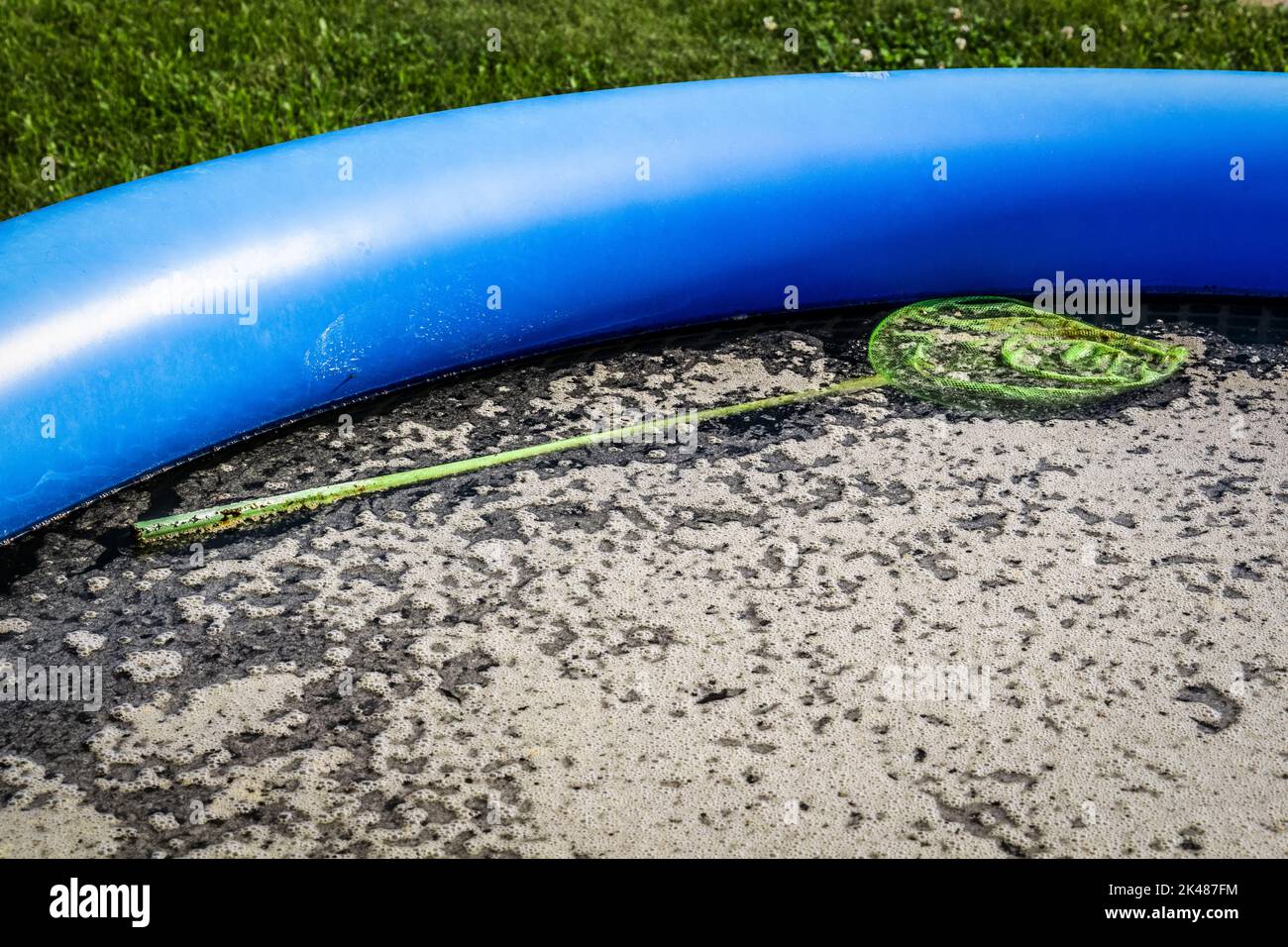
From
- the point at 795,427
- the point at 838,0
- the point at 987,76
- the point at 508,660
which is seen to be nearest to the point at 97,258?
the point at 508,660

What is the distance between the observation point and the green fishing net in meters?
2.74

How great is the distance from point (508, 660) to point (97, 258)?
3.37 ft

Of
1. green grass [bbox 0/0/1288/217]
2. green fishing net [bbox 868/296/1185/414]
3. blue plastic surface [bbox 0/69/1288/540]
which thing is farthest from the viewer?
green grass [bbox 0/0/1288/217]

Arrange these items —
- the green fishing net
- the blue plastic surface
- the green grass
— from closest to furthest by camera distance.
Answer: the blue plastic surface → the green fishing net → the green grass

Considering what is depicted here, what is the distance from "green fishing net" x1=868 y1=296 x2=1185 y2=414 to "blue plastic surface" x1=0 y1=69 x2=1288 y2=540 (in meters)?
0.10

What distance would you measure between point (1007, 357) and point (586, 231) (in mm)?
904

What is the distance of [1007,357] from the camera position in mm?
2871

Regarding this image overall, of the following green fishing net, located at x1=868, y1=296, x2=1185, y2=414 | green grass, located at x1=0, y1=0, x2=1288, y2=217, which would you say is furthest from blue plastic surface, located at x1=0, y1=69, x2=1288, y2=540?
green grass, located at x1=0, y1=0, x2=1288, y2=217

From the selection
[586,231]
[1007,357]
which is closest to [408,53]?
[586,231]

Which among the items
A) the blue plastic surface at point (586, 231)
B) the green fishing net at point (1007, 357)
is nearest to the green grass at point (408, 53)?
the blue plastic surface at point (586, 231)

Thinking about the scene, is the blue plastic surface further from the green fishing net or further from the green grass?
the green grass

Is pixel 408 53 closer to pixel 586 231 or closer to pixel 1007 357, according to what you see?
pixel 586 231

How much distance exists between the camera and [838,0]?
14.1ft
